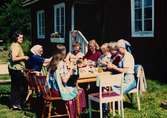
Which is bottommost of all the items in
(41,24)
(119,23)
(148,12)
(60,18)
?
(119,23)

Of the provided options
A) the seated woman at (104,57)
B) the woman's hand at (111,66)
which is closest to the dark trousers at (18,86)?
the seated woman at (104,57)

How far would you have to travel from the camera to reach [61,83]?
861 centimetres

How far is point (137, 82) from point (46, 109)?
2012 millimetres

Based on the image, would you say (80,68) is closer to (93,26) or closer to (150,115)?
(150,115)

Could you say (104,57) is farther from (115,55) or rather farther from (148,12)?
(148,12)

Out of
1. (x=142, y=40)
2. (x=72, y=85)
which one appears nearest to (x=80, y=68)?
(x=72, y=85)

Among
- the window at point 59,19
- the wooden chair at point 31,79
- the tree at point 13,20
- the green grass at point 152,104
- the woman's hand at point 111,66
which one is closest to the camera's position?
the green grass at point 152,104

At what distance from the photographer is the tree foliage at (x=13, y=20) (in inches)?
1505

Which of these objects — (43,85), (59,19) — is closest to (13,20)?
(59,19)

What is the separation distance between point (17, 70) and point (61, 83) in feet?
6.50

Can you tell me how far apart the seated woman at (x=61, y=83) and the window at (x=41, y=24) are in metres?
17.5

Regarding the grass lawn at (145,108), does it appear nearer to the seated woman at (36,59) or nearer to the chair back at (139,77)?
the chair back at (139,77)

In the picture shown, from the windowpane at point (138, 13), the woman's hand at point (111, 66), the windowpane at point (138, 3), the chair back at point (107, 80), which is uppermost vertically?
the windowpane at point (138, 3)

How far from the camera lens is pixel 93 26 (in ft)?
68.2
